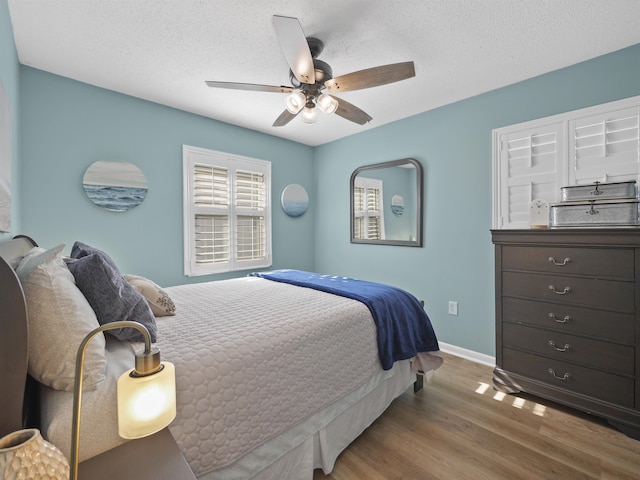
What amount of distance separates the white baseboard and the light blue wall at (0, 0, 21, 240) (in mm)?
3551

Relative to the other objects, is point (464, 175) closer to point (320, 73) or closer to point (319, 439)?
point (320, 73)

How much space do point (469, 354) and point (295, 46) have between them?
2998mm

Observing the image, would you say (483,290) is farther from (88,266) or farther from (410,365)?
(88,266)

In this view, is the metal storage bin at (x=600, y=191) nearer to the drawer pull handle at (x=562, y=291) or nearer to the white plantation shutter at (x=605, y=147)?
the white plantation shutter at (x=605, y=147)

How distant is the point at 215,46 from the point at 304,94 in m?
0.72

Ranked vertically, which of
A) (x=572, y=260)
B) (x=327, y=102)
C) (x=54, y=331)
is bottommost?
(x=54, y=331)

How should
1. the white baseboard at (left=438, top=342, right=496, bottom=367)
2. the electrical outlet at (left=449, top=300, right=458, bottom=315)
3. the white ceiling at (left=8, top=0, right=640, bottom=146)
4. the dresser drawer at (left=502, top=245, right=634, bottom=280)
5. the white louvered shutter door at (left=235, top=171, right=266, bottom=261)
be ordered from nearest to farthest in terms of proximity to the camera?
1. the white ceiling at (left=8, top=0, right=640, bottom=146)
2. the dresser drawer at (left=502, top=245, right=634, bottom=280)
3. the white baseboard at (left=438, top=342, right=496, bottom=367)
4. the electrical outlet at (left=449, top=300, right=458, bottom=315)
5. the white louvered shutter door at (left=235, top=171, right=266, bottom=261)

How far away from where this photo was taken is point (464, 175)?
9.58 ft

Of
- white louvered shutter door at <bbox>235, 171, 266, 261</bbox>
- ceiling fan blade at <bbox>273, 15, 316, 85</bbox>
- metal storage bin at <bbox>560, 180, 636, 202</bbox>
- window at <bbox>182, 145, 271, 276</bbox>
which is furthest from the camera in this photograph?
white louvered shutter door at <bbox>235, 171, 266, 261</bbox>

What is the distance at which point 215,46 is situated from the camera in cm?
204

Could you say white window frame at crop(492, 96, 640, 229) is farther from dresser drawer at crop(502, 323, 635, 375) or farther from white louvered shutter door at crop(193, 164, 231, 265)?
white louvered shutter door at crop(193, 164, 231, 265)

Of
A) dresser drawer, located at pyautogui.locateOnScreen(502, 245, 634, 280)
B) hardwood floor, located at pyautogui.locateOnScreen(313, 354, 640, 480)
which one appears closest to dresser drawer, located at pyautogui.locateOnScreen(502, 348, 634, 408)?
hardwood floor, located at pyautogui.locateOnScreen(313, 354, 640, 480)

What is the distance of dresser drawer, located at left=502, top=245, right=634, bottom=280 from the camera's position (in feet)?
5.94

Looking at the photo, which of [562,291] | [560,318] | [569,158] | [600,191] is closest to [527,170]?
[569,158]
